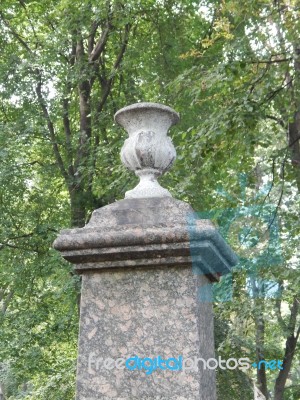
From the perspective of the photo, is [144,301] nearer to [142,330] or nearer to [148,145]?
[142,330]

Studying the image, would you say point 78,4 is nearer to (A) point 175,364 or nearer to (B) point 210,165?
(B) point 210,165

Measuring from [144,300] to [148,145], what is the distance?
0.71 meters

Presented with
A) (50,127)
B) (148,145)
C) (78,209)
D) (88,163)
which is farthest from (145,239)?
(50,127)

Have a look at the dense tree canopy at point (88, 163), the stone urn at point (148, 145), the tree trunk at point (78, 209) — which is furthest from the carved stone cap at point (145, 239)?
the tree trunk at point (78, 209)

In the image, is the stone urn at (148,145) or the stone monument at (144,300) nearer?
the stone monument at (144,300)

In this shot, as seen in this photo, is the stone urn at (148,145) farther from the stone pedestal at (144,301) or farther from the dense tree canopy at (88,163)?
the dense tree canopy at (88,163)

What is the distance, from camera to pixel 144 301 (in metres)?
2.81

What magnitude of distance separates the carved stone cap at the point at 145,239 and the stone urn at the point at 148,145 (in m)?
0.14

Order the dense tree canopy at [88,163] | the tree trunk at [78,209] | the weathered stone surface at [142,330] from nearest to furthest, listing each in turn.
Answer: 1. the weathered stone surface at [142,330]
2. the dense tree canopy at [88,163]
3. the tree trunk at [78,209]

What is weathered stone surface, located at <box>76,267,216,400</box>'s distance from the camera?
107 inches

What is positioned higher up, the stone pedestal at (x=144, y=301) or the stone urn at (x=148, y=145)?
the stone urn at (x=148, y=145)

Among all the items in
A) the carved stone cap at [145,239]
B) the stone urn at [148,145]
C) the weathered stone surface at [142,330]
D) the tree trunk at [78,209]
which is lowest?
the weathered stone surface at [142,330]

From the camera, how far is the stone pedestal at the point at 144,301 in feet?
8.91

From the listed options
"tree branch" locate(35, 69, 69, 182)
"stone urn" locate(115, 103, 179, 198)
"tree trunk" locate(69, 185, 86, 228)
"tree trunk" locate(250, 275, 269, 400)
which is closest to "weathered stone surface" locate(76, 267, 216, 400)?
"stone urn" locate(115, 103, 179, 198)
